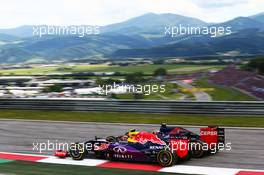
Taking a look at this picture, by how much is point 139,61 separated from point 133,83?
504cm

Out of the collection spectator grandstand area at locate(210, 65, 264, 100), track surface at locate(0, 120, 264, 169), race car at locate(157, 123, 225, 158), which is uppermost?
spectator grandstand area at locate(210, 65, 264, 100)

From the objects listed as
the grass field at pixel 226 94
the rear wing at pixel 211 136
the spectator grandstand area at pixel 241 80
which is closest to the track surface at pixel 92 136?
the rear wing at pixel 211 136

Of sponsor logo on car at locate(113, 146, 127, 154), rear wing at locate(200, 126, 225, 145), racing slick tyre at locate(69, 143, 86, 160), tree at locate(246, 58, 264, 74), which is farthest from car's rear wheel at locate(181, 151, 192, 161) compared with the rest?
tree at locate(246, 58, 264, 74)

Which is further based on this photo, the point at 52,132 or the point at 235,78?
the point at 235,78

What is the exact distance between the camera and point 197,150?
11078mm

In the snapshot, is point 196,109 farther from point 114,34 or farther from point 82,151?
point 114,34

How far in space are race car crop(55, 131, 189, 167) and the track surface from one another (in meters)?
0.61

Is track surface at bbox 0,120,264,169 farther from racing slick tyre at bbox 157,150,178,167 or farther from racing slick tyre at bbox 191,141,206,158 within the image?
racing slick tyre at bbox 157,150,178,167

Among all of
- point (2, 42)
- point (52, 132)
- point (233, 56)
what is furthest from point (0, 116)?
point (2, 42)

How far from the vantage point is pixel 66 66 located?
30.4 m

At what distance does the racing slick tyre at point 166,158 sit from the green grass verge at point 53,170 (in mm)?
626

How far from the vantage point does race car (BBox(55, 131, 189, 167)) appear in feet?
34.2

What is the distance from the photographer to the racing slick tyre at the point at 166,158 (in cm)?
1032

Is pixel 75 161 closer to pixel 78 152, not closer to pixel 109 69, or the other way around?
pixel 78 152
